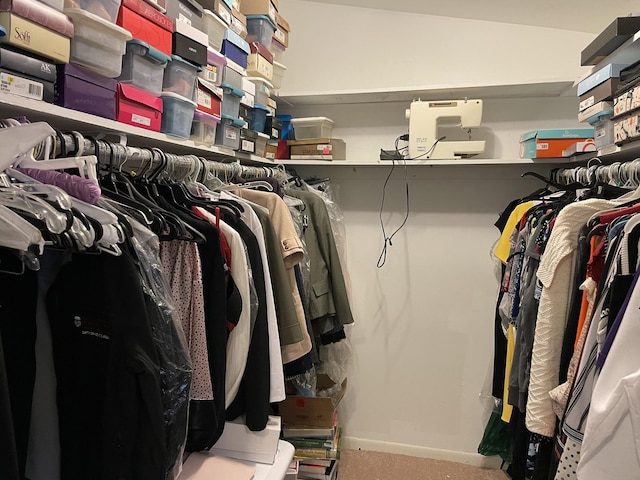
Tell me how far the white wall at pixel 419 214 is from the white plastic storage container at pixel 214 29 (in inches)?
37.1

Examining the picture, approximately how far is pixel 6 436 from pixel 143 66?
1.06m

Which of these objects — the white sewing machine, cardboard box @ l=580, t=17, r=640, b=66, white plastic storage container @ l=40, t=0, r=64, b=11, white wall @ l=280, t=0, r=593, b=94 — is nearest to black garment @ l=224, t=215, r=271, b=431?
white plastic storage container @ l=40, t=0, r=64, b=11

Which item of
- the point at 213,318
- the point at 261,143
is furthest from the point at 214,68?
the point at 213,318

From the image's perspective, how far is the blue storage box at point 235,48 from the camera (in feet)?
6.12

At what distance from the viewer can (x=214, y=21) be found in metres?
1.71

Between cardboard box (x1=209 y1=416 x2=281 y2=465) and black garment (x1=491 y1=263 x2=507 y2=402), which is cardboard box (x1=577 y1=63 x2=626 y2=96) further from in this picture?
cardboard box (x1=209 y1=416 x2=281 y2=465)

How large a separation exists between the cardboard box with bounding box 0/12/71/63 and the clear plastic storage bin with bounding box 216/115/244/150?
82cm

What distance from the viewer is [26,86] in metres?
0.99

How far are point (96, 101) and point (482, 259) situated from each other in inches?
83.8

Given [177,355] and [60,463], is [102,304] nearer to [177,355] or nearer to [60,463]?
[177,355]

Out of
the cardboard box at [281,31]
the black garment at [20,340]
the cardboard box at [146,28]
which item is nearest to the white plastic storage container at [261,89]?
the cardboard box at [281,31]

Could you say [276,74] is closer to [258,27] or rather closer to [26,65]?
[258,27]

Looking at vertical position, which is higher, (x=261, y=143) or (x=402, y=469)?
(x=261, y=143)

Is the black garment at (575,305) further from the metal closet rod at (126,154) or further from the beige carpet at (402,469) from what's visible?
the beige carpet at (402,469)
